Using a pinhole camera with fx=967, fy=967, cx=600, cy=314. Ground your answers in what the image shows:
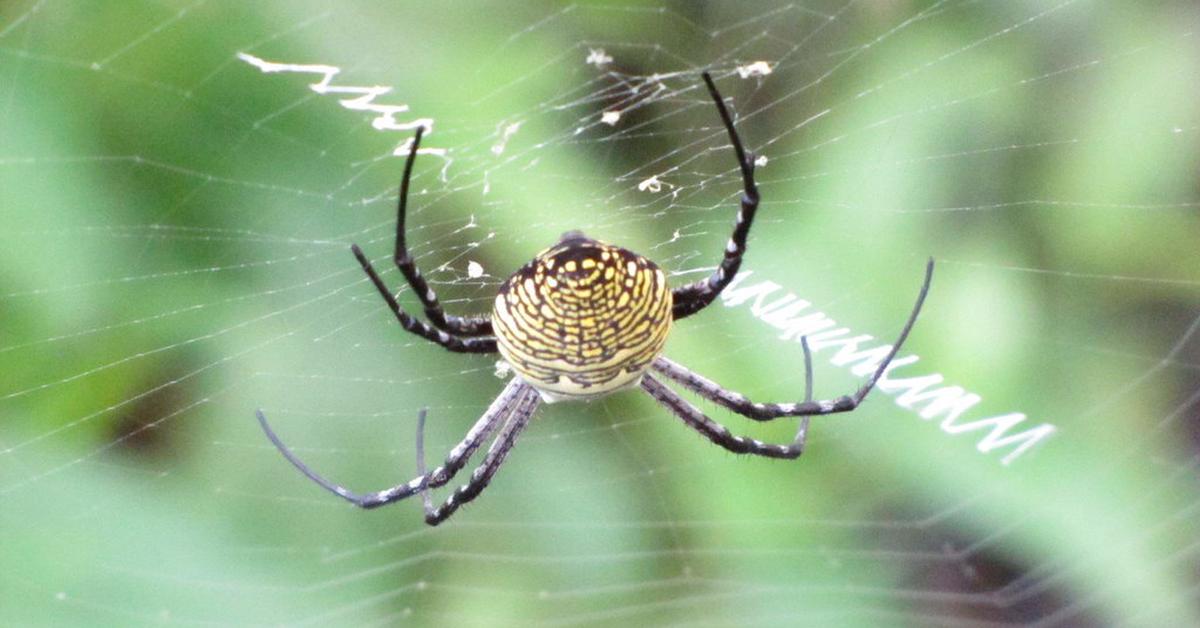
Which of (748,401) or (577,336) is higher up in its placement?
(577,336)

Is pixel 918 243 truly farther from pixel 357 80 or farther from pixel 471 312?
pixel 357 80

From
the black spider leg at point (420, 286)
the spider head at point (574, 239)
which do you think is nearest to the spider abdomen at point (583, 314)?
the spider head at point (574, 239)

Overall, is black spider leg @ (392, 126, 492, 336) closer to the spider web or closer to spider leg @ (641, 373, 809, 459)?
the spider web

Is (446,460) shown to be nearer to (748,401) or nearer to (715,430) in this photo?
(715,430)

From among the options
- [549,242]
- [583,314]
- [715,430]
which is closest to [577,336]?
[583,314]

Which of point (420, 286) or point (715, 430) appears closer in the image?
point (420, 286)

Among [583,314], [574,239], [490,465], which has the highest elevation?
[574,239]

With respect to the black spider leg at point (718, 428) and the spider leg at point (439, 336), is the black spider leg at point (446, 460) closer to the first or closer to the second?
the spider leg at point (439, 336)
